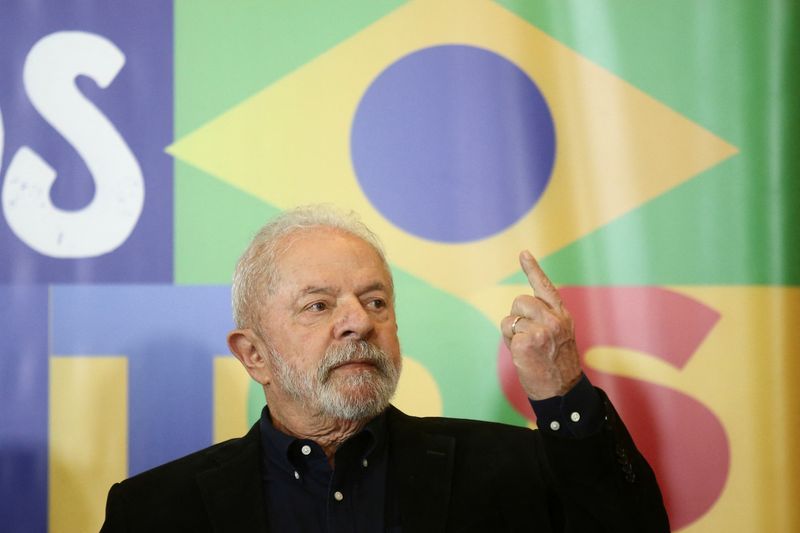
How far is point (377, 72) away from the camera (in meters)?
2.73

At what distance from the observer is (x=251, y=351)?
2.05 meters

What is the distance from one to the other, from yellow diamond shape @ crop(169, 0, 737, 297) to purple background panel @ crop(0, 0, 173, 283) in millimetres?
132

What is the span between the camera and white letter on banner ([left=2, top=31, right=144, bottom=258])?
→ 2742mm

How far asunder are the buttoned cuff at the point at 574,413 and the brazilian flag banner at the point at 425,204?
1.03 m

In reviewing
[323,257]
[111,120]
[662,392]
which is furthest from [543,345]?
[111,120]

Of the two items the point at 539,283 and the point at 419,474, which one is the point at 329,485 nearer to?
the point at 419,474

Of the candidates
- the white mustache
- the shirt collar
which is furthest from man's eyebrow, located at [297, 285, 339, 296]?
the shirt collar

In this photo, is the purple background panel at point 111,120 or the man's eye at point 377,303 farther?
the purple background panel at point 111,120

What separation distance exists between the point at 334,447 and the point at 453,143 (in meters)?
1.11

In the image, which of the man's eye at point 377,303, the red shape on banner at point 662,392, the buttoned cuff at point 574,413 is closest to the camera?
the buttoned cuff at point 574,413

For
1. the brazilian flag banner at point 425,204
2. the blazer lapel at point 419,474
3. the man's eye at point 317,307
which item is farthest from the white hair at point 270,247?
the brazilian flag banner at point 425,204

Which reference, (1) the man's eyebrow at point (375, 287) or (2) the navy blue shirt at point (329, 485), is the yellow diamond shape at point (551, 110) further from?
(2) the navy blue shirt at point (329, 485)

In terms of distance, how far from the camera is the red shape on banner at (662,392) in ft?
8.54

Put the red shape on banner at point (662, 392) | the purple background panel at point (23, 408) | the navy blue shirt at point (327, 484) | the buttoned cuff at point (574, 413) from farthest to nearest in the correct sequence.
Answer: the purple background panel at point (23, 408), the red shape on banner at point (662, 392), the navy blue shirt at point (327, 484), the buttoned cuff at point (574, 413)
